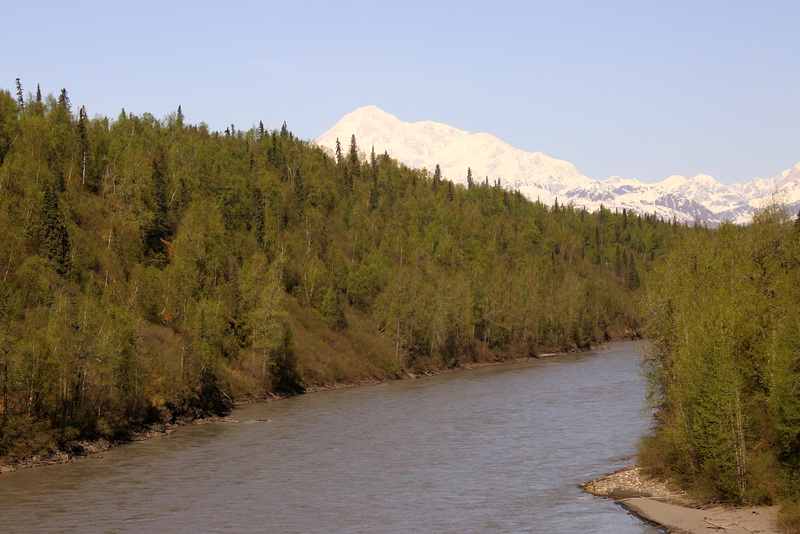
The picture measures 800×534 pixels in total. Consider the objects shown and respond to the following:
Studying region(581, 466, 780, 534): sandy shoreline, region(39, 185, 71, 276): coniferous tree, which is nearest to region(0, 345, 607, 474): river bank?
region(39, 185, 71, 276): coniferous tree

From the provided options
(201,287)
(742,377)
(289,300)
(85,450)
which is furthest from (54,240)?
(742,377)

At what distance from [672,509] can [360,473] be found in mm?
20419

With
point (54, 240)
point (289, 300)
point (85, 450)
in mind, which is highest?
point (54, 240)

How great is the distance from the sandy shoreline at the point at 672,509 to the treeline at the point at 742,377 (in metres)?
0.87

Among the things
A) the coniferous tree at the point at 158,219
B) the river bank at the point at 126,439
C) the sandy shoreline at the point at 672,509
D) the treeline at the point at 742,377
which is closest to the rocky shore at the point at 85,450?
the river bank at the point at 126,439

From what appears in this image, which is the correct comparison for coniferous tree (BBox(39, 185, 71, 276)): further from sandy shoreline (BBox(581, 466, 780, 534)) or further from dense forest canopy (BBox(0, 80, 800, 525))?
sandy shoreline (BBox(581, 466, 780, 534))

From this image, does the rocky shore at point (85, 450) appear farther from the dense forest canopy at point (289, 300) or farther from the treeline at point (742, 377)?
the treeline at point (742, 377)

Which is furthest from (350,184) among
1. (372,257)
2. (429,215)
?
(372,257)

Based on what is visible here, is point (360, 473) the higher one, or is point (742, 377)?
point (742, 377)

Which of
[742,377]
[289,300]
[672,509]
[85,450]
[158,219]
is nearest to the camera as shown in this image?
[672,509]

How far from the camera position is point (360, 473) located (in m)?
44.8

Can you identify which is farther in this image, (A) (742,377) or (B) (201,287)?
(B) (201,287)

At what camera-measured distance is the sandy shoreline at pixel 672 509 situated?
29.0 m

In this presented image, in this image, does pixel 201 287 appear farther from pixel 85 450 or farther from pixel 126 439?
pixel 85 450
